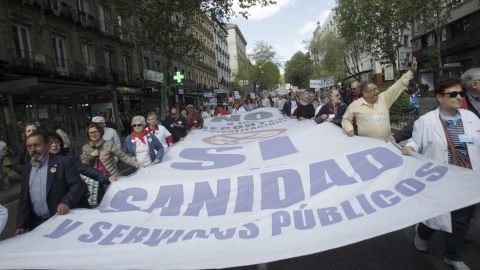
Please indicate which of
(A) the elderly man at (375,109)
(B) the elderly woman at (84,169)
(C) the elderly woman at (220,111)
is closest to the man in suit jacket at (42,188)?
(B) the elderly woman at (84,169)

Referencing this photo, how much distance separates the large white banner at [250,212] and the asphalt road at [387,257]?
82 cm

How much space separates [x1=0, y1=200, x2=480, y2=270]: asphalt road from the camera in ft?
9.90

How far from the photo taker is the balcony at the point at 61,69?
16.0m

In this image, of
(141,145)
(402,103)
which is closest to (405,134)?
(141,145)

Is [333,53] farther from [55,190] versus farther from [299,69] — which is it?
[55,190]

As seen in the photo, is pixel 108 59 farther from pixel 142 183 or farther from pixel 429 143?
pixel 429 143

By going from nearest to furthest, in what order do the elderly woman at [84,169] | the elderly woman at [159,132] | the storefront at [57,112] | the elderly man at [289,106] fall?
the elderly woman at [84,169], the elderly woman at [159,132], the elderly man at [289,106], the storefront at [57,112]

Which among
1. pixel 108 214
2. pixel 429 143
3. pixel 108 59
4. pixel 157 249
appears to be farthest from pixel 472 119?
pixel 108 59

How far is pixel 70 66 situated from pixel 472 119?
74.2 ft

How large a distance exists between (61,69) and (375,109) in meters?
20.9

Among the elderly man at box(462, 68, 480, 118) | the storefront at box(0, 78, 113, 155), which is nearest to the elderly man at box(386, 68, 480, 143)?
the elderly man at box(462, 68, 480, 118)

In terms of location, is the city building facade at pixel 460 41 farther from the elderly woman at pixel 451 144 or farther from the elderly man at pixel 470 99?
the elderly woman at pixel 451 144

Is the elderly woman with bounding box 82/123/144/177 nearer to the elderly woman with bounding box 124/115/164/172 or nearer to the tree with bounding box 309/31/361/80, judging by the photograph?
the elderly woman with bounding box 124/115/164/172

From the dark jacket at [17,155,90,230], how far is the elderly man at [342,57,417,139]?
136 inches
